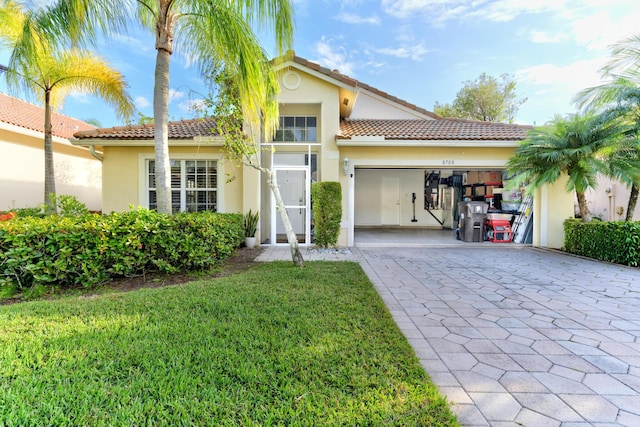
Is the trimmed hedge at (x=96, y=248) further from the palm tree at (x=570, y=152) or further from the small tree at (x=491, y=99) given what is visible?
the small tree at (x=491, y=99)

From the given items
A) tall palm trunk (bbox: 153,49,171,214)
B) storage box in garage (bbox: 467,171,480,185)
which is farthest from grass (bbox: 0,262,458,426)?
storage box in garage (bbox: 467,171,480,185)

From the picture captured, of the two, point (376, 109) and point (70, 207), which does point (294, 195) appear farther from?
point (376, 109)

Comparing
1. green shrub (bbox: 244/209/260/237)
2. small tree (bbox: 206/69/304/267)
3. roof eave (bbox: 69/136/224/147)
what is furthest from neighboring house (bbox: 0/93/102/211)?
small tree (bbox: 206/69/304/267)

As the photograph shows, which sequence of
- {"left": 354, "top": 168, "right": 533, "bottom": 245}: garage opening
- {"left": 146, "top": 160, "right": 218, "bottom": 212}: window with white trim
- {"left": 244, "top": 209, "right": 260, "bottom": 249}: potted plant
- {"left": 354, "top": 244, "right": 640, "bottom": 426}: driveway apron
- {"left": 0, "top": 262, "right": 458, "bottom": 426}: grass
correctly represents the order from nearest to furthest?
{"left": 0, "top": 262, "right": 458, "bottom": 426}: grass → {"left": 354, "top": 244, "right": 640, "bottom": 426}: driveway apron → {"left": 244, "top": 209, "right": 260, "bottom": 249}: potted plant → {"left": 146, "top": 160, "right": 218, "bottom": 212}: window with white trim → {"left": 354, "top": 168, "right": 533, "bottom": 245}: garage opening

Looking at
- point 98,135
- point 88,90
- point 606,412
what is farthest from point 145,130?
point 606,412

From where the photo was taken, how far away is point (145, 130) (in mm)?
10000

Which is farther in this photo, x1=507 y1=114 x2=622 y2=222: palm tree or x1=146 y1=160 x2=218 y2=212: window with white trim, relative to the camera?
x1=146 y1=160 x2=218 y2=212: window with white trim

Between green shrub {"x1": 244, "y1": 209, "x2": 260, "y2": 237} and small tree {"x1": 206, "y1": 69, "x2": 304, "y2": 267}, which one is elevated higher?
small tree {"x1": 206, "y1": 69, "x2": 304, "y2": 267}

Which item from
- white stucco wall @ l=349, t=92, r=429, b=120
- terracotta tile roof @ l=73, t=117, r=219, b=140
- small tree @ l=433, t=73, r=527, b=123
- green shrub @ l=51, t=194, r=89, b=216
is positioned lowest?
green shrub @ l=51, t=194, r=89, b=216

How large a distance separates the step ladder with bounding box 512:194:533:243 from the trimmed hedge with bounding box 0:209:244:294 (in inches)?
452

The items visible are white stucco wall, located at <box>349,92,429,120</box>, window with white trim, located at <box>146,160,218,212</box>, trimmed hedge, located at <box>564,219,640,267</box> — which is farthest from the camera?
white stucco wall, located at <box>349,92,429,120</box>

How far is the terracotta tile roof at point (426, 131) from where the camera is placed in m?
9.82

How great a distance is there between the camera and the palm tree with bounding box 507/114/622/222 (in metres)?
7.92

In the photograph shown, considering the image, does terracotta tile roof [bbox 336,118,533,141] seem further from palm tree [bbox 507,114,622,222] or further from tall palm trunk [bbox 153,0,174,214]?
tall palm trunk [bbox 153,0,174,214]
